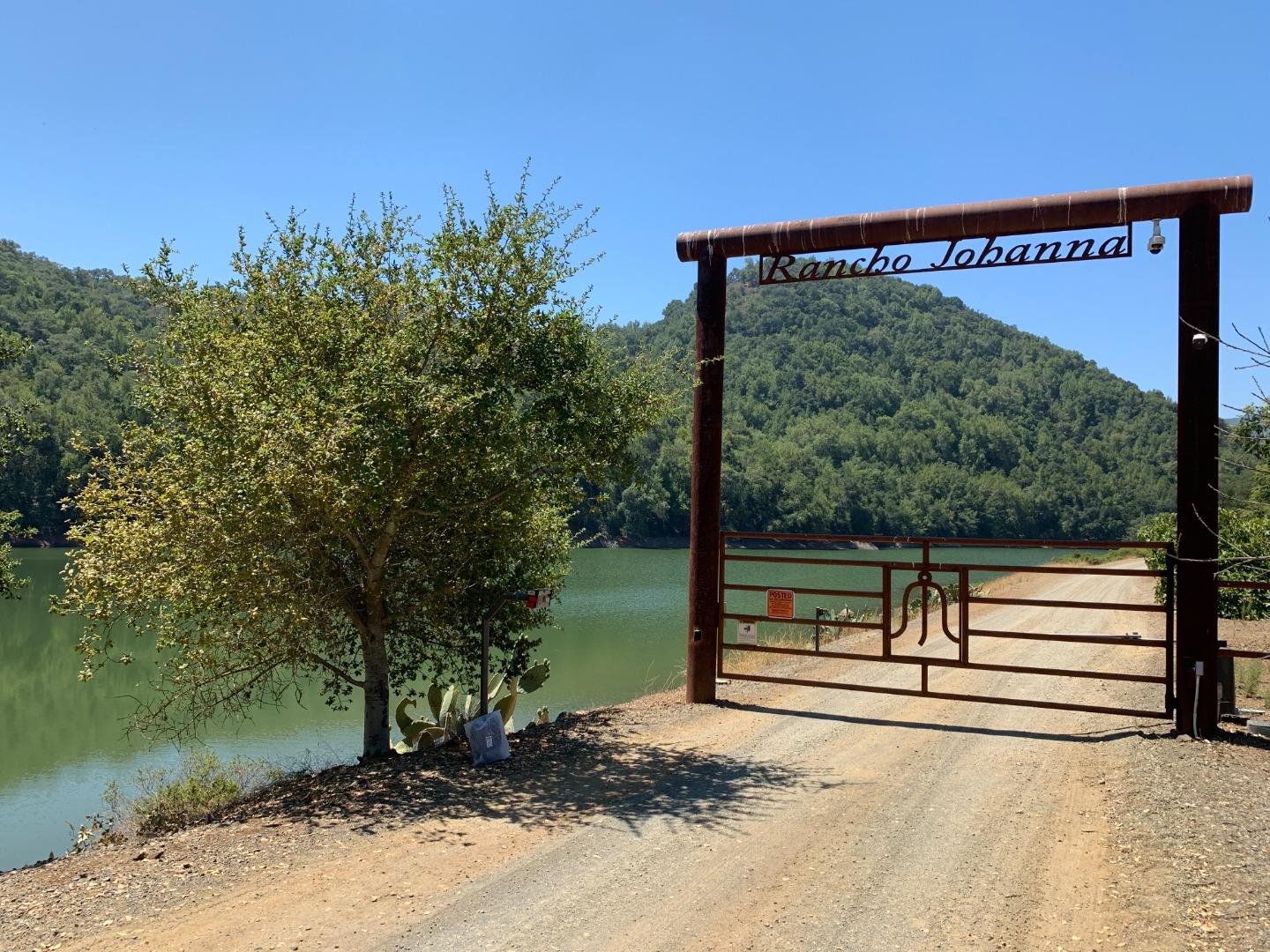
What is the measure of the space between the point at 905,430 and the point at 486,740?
13031cm

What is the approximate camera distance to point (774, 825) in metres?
6.75

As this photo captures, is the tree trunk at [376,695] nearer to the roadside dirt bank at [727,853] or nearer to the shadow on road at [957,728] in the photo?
the roadside dirt bank at [727,853]

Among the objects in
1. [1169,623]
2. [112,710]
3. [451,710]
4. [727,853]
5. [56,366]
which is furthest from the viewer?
[56,366]

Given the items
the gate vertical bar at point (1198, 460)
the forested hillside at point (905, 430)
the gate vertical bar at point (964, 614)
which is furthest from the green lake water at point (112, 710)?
the forested hillside at point (905, 430)

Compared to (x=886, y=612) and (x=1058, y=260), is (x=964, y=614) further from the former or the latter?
(x=1058, y=260)

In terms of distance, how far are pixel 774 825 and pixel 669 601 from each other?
108 ft

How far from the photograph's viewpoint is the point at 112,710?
1897cm

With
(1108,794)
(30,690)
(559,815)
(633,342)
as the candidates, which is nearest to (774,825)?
(559,815)

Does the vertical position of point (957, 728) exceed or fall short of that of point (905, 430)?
it falls short

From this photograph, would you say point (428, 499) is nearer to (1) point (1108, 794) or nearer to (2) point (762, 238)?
(2) point (762, 238)

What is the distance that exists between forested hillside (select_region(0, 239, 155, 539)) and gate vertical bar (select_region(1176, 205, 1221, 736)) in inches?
1873

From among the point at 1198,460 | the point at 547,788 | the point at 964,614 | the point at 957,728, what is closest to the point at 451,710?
the point at 547,788

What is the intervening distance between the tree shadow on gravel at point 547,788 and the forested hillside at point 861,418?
58044mm

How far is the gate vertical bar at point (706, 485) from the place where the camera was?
11.0m
